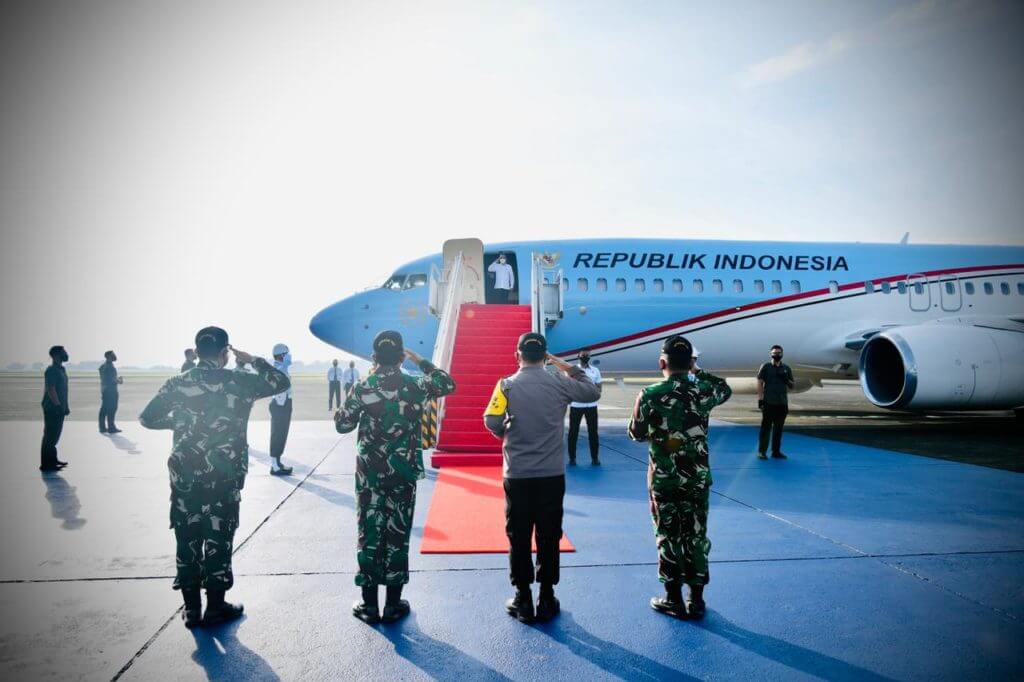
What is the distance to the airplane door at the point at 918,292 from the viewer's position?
13.6m

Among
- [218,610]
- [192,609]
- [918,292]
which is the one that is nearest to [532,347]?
[218,610]

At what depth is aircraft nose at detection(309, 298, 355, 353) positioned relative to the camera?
39.7 ft

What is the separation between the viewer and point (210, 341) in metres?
3.59

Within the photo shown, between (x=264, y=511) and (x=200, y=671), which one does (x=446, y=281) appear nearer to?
(x=264, y=511)

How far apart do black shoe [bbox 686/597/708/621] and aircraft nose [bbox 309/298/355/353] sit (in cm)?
975

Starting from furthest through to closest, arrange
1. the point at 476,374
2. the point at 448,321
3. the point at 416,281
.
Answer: the point at 416,281, the point at 448,321, the point at 476,374

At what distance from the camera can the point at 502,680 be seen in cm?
274

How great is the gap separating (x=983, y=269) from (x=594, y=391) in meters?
14.9

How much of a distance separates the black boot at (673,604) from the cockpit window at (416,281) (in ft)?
31.9

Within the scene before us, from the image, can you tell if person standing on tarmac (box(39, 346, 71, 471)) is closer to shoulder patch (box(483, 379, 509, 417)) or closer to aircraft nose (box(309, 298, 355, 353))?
aircraft nose (box(309, 298, 355, 353))

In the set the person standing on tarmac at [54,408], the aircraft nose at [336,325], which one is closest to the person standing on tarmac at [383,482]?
the person standing on tarmac at [54,408]

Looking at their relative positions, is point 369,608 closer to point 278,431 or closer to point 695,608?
point 695,608

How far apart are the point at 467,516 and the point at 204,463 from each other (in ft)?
8.95

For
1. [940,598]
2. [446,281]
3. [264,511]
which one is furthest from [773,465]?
[446,281]
